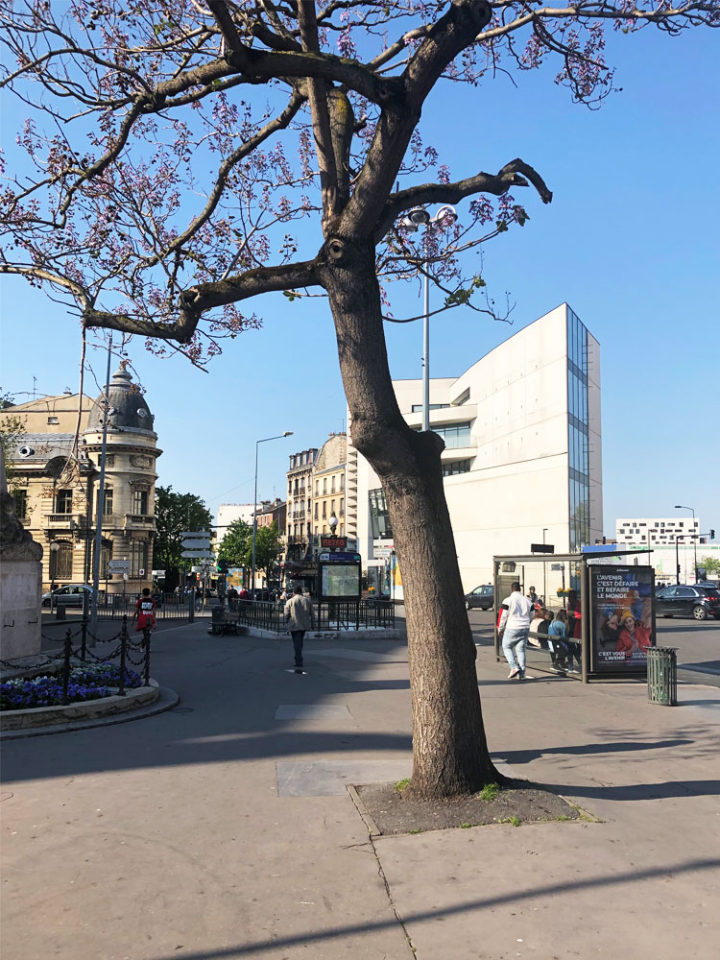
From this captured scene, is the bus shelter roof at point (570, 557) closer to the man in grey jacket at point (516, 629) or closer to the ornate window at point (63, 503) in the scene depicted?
the man in grey jacket at point (516, 629)

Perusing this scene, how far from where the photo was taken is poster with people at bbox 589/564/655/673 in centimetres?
1488

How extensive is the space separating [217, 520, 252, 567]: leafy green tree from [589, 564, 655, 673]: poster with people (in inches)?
3419

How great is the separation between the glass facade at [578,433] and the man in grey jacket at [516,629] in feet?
103

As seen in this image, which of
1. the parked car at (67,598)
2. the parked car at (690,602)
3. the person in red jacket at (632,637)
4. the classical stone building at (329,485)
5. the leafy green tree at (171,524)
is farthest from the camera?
the classical stone building at (329,485)

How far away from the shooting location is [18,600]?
13.3 metres

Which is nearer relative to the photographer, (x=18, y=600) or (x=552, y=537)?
(x=18, y=600)

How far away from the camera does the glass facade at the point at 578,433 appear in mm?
46219

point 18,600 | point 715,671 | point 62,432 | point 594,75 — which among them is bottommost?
point 715,671

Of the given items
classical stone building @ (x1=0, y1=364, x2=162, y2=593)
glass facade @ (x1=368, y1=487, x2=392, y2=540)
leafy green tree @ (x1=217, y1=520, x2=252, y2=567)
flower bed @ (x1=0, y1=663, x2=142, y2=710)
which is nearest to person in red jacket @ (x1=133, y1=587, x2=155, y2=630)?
flower bed @ (x1=0, y1=663, x2=142, y2=710)

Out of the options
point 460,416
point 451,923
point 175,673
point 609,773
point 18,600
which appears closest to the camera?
point 451,923

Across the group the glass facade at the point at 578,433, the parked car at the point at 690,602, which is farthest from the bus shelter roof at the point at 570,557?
the glass facade at the point at 578,433

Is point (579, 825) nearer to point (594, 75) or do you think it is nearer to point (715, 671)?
point (594, 75)

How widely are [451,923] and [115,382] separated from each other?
66583mm

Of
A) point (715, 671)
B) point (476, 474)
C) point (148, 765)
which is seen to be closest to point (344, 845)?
point (148, 765)
